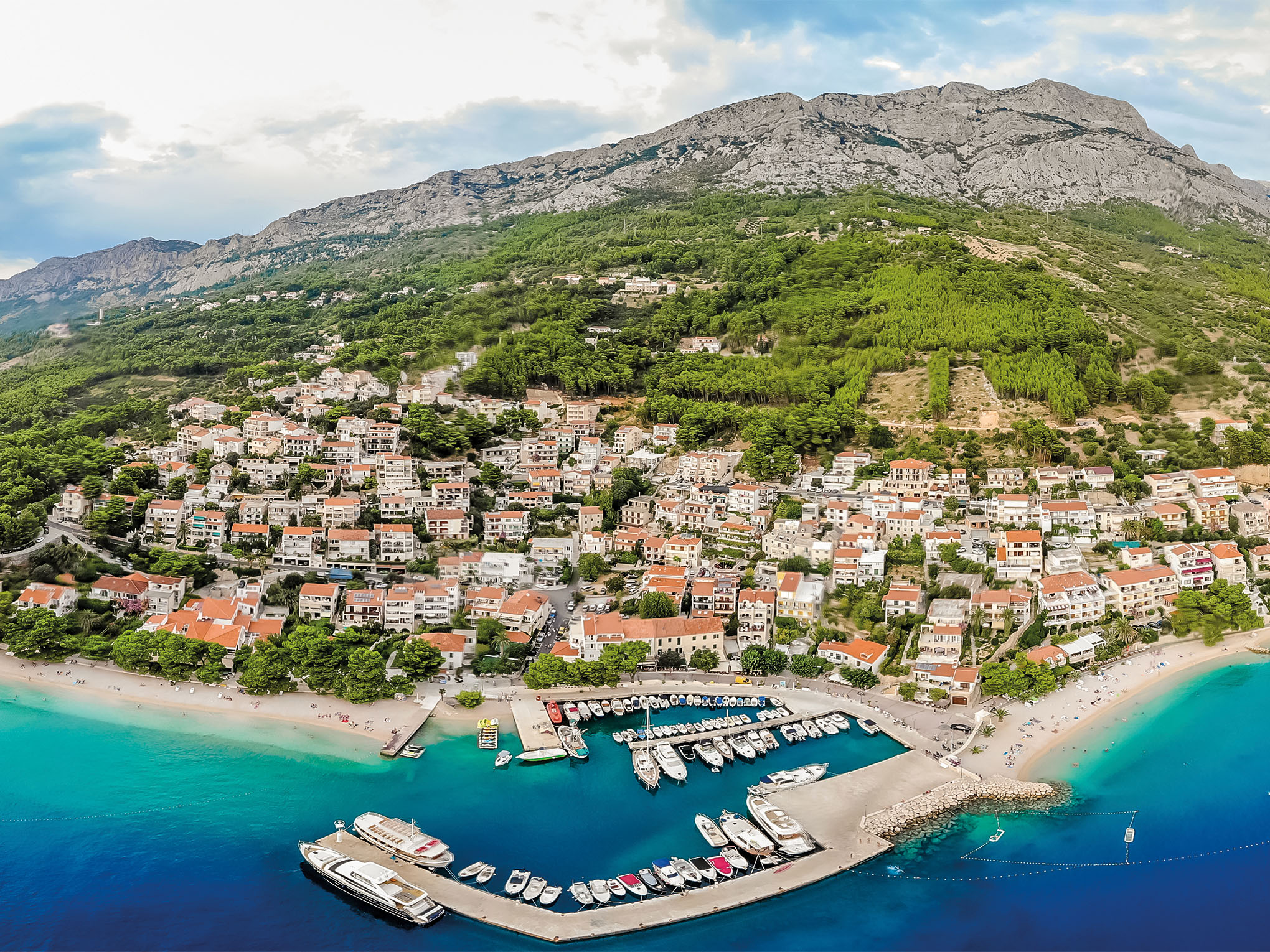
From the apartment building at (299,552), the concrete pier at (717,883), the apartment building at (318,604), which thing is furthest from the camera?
the apartment building at (299,552)

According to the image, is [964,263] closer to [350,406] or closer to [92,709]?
[350,406]

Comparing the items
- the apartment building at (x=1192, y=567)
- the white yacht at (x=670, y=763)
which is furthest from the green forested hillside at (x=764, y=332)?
the white yacht at (x=670, y=763)

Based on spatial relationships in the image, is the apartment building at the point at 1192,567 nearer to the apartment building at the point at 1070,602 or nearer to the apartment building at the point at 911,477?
the apartment building at the point at 1070,602

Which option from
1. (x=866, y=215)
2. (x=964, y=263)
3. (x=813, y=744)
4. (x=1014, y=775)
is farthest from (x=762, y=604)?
(x=866, y=215)

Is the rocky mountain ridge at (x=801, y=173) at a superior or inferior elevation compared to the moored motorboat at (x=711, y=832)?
superior

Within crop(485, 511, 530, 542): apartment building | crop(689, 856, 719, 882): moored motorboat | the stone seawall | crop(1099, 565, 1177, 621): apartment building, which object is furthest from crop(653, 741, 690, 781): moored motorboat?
crop(1099, 565, 1177, 621): apartment building
